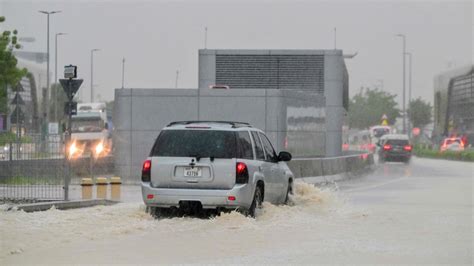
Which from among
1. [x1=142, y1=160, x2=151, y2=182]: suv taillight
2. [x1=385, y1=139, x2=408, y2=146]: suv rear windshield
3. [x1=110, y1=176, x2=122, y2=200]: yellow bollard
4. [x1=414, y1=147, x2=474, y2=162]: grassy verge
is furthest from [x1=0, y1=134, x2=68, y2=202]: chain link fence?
[x1=414, y1=147, x2=474, y2=162]: grassy verge

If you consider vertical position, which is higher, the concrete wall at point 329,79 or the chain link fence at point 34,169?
the concrete wall at point 329,79

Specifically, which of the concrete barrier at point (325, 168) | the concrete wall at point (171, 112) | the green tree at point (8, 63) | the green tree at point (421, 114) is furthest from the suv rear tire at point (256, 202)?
the green tree at point (421, 114)

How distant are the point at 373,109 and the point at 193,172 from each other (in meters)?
160

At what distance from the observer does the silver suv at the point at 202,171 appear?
15.5 metres

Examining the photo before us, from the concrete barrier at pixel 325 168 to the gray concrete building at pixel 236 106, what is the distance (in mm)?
1325

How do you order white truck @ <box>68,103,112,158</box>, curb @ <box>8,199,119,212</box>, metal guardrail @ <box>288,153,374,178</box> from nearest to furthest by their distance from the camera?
curb @ <box>8,199,119,212</box>
metal guardrail @ <box>288,153,374,178</box>
white truck @ <box>68,103,112,158</box>

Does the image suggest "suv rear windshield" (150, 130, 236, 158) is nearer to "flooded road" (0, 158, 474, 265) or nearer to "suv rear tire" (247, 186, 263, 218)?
"suv rear tire" (247, 186, 263, 218)

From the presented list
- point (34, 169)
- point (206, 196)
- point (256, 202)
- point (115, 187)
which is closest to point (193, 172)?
point (206, 196)

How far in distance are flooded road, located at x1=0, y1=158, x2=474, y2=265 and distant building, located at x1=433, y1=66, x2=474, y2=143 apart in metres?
62.8

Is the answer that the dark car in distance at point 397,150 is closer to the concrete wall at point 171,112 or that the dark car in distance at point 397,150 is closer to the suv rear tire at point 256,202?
the concrete wall at point 171,112

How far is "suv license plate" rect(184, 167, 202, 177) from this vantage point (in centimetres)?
1558

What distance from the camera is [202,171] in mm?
15562

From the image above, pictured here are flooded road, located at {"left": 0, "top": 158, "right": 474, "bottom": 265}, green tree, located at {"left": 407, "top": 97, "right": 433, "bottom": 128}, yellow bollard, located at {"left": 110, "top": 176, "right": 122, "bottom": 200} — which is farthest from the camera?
green tree, located at {"left": 407, "top": 97, "right": 433, "bottom": 128}

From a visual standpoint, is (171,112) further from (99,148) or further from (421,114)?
(421,114)
